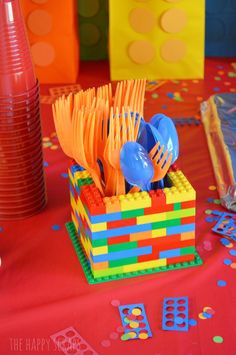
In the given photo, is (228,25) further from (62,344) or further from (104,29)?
(62,344)

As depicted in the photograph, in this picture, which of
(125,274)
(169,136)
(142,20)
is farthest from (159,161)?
(142,20)

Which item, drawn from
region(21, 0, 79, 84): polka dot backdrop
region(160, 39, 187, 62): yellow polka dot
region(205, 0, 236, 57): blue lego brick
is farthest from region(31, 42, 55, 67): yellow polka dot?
region(205, 0, 236, 57): blue lego brick

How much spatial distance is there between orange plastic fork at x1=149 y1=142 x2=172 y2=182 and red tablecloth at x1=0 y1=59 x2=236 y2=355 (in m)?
0.13

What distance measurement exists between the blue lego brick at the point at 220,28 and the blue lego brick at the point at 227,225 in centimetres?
69

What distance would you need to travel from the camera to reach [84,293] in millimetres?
870

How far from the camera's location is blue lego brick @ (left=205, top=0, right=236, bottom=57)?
1.56 m

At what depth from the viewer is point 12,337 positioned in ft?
2.63

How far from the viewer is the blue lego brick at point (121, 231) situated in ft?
2.82

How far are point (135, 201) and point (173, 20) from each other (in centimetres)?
70

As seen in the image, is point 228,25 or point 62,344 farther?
point 228,25

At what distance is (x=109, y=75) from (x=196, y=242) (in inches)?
26.0

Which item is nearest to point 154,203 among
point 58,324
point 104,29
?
point 58,324

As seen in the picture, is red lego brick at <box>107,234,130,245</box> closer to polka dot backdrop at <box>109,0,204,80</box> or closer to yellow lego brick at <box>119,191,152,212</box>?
yellow lego brick at <box>119,191,152,212</box>

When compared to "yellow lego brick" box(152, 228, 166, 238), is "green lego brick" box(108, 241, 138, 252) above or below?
below
